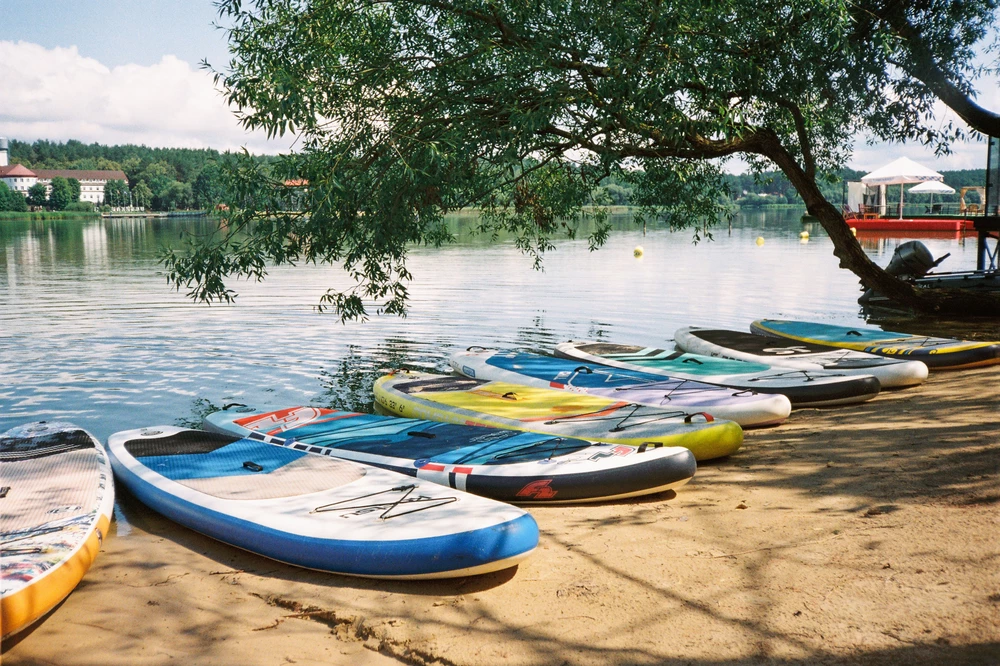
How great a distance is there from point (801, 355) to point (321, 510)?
20.5 ft

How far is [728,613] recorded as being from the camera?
3.35 meters

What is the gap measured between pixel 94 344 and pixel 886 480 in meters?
10.8

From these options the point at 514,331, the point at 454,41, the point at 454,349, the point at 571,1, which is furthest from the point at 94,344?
the point at 571,1

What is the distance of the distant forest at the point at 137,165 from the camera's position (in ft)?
303

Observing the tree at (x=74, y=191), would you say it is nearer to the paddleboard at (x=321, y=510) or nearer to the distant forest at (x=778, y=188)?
the distant forest at (x=778, y=188)

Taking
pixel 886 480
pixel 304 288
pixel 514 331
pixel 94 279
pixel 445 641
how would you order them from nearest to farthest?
pixel 445 641
pixel 886 480
pixel 514 331
pixel 304 288
pixel 94 279

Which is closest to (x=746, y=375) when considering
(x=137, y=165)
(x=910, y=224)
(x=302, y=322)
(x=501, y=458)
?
(x=501, y=458)

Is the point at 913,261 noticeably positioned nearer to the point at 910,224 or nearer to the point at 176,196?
the point at 910,224

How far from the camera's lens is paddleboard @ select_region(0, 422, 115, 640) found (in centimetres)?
351

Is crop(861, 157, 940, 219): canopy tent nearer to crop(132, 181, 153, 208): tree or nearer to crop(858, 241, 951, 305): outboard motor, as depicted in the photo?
crop(858, 241, 951, 305): outboard motor

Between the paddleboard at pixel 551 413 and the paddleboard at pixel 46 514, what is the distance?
264cm

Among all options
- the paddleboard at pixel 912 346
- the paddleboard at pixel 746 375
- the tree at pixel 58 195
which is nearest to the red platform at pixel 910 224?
the paddleboard at pixel 912 346

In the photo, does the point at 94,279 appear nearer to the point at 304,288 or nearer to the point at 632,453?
the point at 304,288

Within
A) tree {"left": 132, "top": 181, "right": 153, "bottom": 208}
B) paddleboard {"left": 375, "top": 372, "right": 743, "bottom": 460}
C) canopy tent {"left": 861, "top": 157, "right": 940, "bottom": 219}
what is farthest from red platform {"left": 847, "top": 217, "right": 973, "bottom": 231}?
tree {"left": 132, "top": 181, "right": 153, "bottom": 208}
